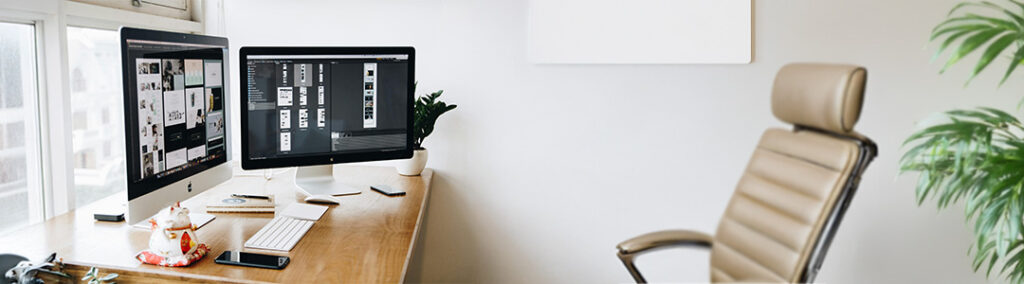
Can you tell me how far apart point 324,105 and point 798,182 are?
1.42m

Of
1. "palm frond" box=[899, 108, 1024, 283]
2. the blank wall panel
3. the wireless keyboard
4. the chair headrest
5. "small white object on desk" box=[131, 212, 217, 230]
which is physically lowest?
the wireless keyboard

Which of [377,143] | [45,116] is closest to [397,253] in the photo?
[377,143]

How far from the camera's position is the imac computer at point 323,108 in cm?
217

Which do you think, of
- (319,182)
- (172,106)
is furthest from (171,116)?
(319,182)

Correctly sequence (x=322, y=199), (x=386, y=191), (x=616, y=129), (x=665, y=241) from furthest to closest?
(x=616, y=129) < (x=386, y=191) < (x=322, y=199) < (x=665, y=241)

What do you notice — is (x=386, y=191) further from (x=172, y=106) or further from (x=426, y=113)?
(x=172, y=106)

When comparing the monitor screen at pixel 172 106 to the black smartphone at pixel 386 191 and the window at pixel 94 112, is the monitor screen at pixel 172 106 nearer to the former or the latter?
the window at pixel 94 112

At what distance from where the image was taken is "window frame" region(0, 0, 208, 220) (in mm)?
1985

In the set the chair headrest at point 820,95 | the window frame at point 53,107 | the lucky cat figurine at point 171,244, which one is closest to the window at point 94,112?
the window frame at point 53,107

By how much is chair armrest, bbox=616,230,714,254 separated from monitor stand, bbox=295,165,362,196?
1.01 metres

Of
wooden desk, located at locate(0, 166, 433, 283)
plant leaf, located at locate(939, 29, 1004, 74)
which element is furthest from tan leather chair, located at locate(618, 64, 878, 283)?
wooden desk, located at locate(0, 166, 433, 283)

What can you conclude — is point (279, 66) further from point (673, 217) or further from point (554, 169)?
point (673, 217)

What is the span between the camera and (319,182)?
7.98ft

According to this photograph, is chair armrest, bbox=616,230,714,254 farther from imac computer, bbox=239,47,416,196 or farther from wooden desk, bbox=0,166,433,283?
imac computer, bbox=239,47,416,196
